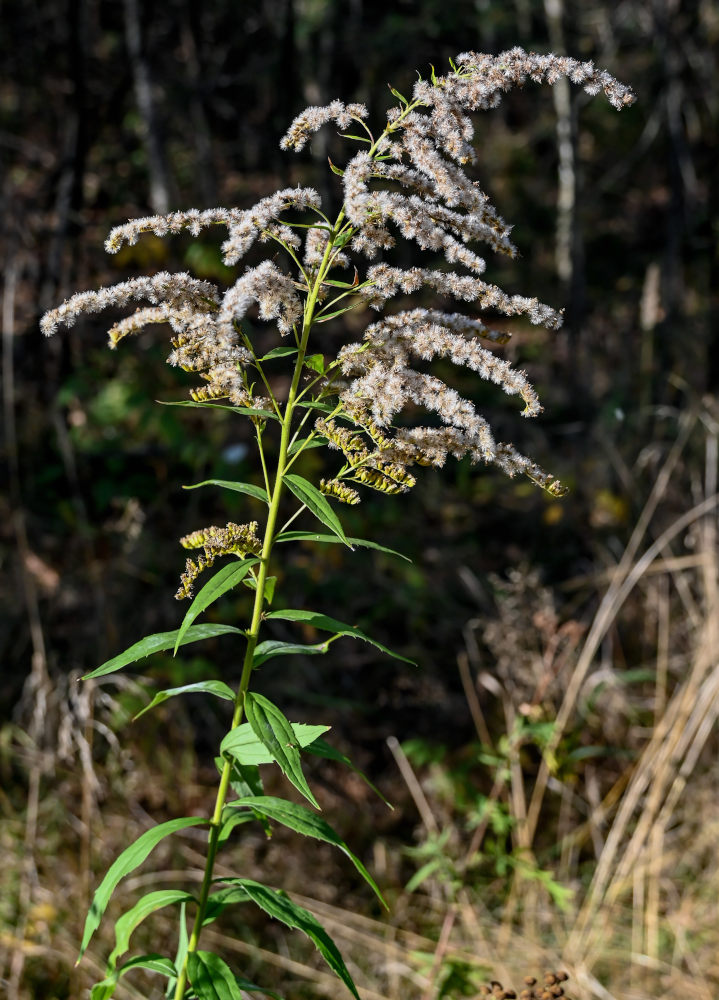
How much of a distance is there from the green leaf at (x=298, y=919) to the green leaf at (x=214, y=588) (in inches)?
17.8

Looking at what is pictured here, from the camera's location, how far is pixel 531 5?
1141 centimetres

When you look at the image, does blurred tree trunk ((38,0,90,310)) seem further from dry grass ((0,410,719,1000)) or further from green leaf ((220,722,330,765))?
green leaf ((220,722,330,765))

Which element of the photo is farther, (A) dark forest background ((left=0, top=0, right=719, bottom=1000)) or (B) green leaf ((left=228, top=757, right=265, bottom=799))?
(A) dark forest background ((left=0, top=0, right=719, bottom=1000))

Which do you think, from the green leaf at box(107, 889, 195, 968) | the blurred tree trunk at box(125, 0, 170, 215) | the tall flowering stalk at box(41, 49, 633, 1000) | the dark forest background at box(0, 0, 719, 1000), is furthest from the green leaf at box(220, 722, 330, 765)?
the blurred tree trunk at box(125, 0, 170, 215)

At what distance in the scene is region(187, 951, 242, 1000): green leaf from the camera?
1.34 meters

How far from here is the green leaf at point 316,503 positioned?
48.6 inches

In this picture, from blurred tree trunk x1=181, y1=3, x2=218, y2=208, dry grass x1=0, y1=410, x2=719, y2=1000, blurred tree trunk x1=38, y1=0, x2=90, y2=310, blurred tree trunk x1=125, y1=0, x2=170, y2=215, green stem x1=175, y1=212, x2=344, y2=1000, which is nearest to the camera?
green stem x1=175, y1=212, x2=344, y2=1000

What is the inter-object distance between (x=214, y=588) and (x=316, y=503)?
187 mm

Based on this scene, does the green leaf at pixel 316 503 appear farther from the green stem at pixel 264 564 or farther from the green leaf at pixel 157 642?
the green leaf at pixel 157 642

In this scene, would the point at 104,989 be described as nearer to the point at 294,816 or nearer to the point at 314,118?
the point at 294,816

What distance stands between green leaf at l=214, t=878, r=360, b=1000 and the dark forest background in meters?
0.90

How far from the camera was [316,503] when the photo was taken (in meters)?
1.28

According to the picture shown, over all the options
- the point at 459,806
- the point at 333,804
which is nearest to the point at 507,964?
the point at 459,806

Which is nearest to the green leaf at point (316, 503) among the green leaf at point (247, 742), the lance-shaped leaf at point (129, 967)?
the green leaf at point (247, 742)
